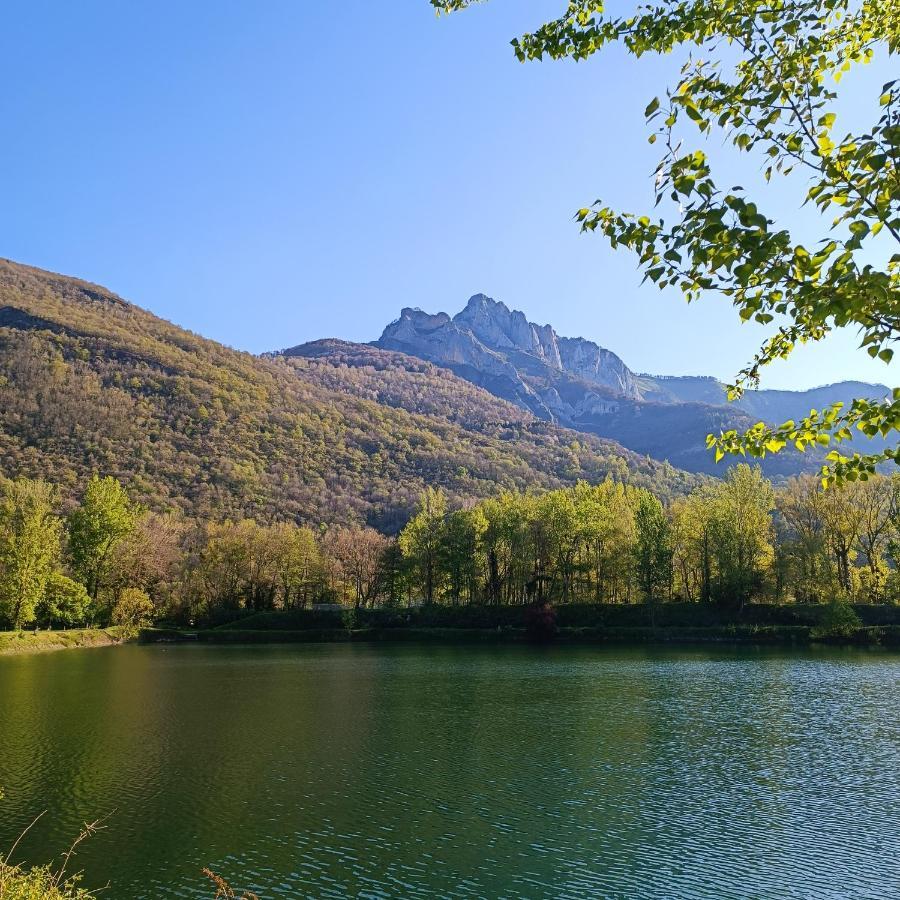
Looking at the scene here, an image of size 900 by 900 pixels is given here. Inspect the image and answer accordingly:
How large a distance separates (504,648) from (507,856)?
5569 centimetres

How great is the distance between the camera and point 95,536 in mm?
91125

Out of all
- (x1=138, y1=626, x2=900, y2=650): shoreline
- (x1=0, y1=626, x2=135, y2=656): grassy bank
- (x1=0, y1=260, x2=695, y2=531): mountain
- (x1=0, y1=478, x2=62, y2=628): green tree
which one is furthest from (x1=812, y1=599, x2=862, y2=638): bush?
(x1=0, y1=260, x2=695, y2=531): mountain

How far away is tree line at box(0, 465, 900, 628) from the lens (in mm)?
75438

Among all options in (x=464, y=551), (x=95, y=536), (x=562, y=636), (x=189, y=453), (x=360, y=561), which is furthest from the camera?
(x=189, y=453)

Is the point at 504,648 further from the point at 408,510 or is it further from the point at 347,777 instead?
the point at 408,510

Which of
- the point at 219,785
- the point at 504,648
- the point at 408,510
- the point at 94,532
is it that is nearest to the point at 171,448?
the point at 408,510

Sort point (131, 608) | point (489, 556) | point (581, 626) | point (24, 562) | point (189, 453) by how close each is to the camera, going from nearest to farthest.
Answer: point (24, 562), point (581, 626), point (131, 608), point (489, 556), point (189, 453)

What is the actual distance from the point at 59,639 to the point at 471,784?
6609cm

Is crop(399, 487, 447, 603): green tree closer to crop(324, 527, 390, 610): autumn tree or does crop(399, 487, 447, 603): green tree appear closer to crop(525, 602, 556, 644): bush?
crop(324, 527, 390, 610): autumn tree

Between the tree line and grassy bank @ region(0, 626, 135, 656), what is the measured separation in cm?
266

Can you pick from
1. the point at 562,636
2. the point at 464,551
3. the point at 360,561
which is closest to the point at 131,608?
the point at 360,561

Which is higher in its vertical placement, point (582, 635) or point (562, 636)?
point (582, 635)

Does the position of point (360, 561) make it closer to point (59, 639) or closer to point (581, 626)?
point (581, 626)

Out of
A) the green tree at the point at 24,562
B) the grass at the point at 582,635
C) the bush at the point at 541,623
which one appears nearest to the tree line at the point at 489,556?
the green tree at the point at 24,562
